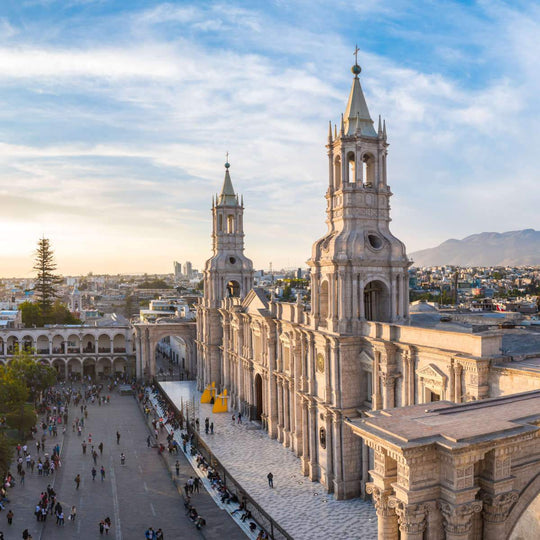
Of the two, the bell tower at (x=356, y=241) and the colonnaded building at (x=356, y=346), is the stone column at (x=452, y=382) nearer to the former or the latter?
the colonnaded building at (x=356, y=346)

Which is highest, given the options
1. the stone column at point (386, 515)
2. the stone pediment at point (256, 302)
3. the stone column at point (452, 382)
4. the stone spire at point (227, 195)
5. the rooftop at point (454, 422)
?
the stone spire at point (227, 195)

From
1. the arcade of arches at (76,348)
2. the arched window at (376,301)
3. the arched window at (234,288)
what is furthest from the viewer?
the arcade of arches at (76,348)

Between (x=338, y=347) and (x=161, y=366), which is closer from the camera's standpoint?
(x=338, y=347)

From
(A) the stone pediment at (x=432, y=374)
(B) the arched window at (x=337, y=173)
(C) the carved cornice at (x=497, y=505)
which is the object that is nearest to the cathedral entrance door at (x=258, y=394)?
(B) the arched window at (x=337, y=173)

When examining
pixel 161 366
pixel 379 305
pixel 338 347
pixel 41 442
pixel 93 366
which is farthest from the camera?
pixel 161 366

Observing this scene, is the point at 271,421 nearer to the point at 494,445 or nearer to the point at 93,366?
the point at 494,445

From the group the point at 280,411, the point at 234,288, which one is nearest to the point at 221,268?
the point at 234,288

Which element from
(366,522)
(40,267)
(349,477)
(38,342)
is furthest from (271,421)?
(40,267)
